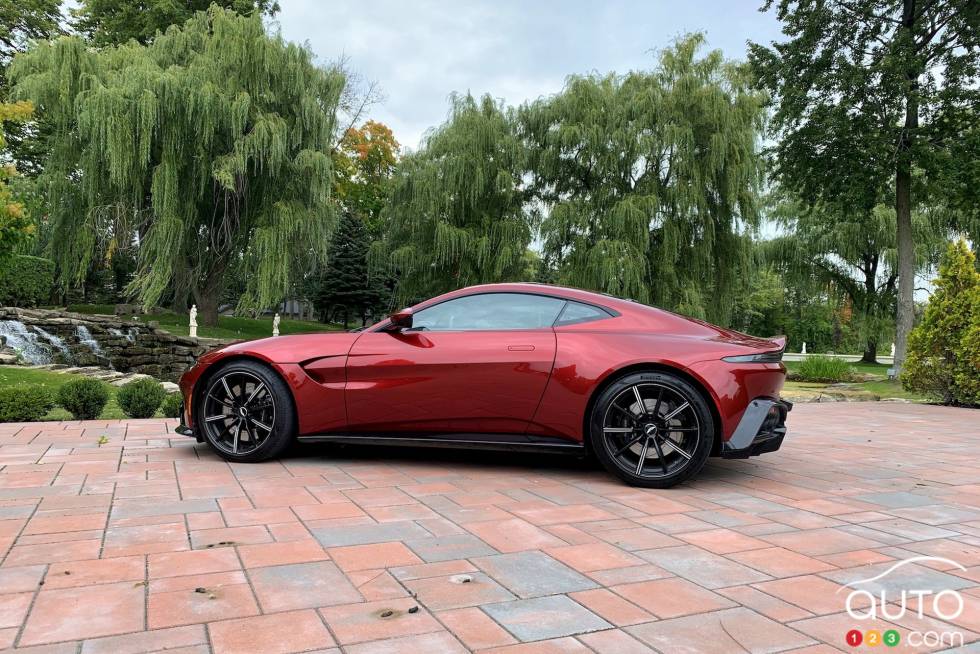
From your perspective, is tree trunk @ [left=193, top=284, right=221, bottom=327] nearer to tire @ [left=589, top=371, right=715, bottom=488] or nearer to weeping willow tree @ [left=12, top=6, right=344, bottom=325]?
weeping willow tree @ [left=12, top=6, right=344, bottom=325]

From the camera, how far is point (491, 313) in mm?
4512

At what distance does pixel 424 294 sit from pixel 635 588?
58.7 ft

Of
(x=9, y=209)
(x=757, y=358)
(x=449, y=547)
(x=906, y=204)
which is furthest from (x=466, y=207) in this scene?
(x=449, y=547)

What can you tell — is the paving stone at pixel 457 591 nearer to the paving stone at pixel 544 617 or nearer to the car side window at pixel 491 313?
the paving stone at pixel 544 617

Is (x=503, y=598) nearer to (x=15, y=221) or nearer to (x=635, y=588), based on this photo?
(x=635, y=588)

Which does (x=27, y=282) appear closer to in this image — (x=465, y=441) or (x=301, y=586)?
(x=465, y=441)

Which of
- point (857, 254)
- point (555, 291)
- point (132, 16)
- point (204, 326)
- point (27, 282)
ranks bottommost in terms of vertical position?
point (204, 326)

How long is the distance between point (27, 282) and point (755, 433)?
74.9 ft

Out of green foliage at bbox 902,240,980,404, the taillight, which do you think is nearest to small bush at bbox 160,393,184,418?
the taillight

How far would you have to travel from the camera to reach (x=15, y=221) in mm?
9398

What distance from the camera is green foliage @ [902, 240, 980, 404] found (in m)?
9.74

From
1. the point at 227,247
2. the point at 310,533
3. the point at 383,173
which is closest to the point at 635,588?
the point at 310,533

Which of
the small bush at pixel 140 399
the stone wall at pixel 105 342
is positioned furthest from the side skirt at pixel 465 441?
the stone wall at pixel 105 342

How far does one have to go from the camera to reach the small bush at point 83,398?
6891 mm
